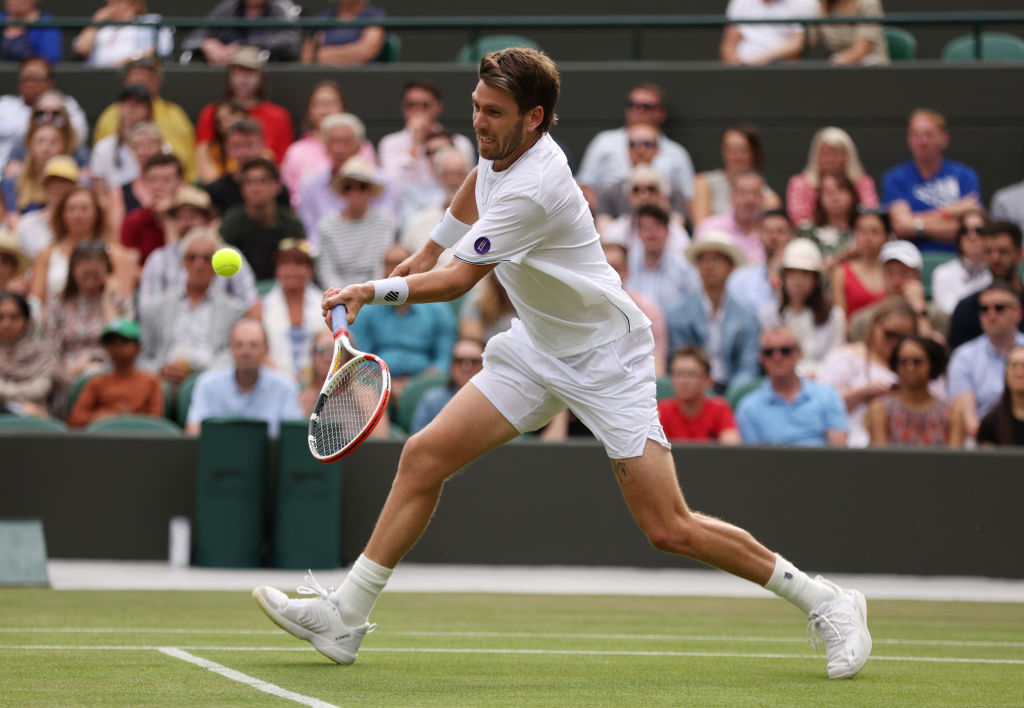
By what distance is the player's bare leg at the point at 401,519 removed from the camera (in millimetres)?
5500

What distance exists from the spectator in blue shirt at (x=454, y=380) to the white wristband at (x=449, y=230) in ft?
14.0

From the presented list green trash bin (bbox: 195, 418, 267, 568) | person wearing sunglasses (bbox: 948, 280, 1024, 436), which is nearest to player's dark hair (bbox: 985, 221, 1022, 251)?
person wearing sunglasses (bbox: 948, 280, 1024, 436)

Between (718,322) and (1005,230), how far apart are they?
2.13m

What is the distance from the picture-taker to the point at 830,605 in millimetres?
5695

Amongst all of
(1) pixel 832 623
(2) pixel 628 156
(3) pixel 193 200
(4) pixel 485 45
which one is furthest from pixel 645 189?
(1) pixel 832 623

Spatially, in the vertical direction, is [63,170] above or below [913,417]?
above

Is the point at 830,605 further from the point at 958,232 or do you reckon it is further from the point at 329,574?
the point at 958,232

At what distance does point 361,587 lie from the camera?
559 cm

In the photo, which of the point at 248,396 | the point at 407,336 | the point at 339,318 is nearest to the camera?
the point at 339,318

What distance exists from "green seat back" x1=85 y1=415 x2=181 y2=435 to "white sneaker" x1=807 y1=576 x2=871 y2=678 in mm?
5844

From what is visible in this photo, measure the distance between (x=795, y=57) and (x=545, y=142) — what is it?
9466mm

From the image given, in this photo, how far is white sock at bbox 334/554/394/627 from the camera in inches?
220

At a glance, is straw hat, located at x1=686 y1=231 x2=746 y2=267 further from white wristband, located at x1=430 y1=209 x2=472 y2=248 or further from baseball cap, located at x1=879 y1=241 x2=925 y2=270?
white wristband, located at x1=430 y1=209 x2=472 y2=248

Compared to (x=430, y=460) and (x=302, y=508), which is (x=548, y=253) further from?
(x=302, y=508)
